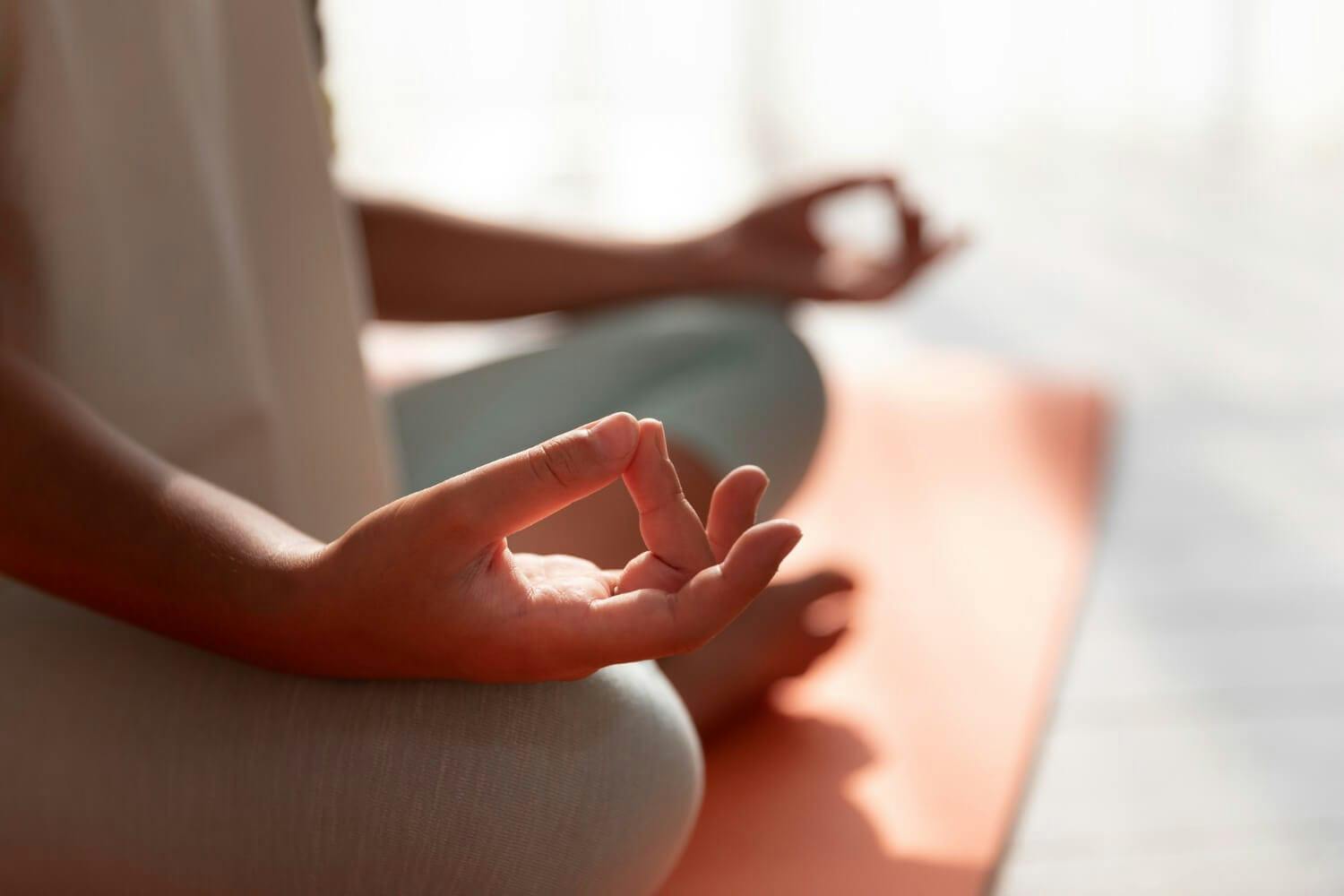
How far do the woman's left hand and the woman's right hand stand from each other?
0.63m

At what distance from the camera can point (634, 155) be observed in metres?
3.73

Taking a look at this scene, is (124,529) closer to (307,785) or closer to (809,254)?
(307,785)

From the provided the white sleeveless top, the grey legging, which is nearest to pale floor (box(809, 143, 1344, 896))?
the grey legging

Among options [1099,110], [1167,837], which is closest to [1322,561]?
[1167,837]

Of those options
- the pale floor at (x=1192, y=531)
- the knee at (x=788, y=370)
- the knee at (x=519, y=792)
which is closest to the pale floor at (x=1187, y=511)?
the pale floor at (x=1192, y=531)

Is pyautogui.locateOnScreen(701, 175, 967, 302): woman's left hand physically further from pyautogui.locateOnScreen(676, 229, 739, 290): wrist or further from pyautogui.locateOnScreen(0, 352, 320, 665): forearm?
pyautogui.locateOnScreen(0, 352, 320, 665): forearm

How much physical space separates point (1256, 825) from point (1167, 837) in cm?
6

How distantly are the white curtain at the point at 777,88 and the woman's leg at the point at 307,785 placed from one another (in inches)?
106

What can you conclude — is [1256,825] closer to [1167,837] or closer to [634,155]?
[1167,837]

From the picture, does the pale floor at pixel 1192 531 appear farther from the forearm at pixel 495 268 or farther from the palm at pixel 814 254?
the forearm at pixel 495 268

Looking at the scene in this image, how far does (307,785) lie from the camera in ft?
1.87

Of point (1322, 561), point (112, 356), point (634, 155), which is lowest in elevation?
point (634, 155)

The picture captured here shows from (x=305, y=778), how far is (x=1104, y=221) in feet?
9.15

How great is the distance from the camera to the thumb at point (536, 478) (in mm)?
498
